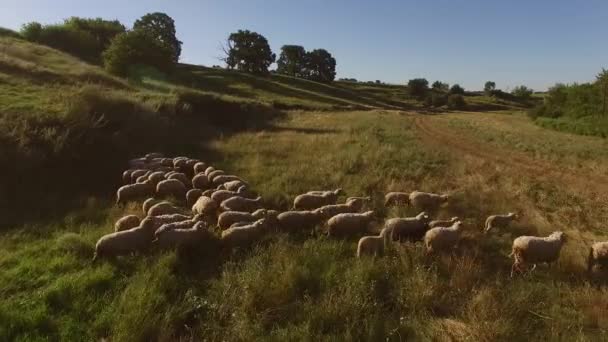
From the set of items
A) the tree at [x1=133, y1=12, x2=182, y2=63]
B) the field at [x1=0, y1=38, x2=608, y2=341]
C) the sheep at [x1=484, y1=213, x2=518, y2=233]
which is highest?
the tree at [x1=133, y1=12, x2=182, y2=63]

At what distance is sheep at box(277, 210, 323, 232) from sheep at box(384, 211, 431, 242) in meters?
1.57

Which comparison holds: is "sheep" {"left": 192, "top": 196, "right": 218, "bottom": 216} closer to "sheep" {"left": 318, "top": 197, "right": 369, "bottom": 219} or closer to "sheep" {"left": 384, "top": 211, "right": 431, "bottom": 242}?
"sheep" {"left": 318, "top": 197, "right": 369, "bottom": 219}

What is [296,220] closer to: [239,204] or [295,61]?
[239,204]

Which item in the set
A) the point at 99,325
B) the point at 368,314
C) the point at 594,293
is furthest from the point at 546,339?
the point at 99,325

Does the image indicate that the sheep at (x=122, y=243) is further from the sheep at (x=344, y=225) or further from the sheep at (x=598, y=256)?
the sheep at (x=598, y=256)

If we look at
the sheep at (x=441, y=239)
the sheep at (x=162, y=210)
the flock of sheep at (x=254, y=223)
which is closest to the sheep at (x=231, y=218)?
the flock of sheep at (x=254, y=223)

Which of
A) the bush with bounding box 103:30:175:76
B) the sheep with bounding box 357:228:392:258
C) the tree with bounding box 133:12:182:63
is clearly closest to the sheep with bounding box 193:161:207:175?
the sheep with bounding box 357:228:392:258

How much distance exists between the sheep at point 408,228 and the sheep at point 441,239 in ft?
1.97

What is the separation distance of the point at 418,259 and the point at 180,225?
4363 millimetres

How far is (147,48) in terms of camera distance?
4644 centimetres

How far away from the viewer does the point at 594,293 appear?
6.23 metres

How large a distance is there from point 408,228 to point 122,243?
5.29 metres

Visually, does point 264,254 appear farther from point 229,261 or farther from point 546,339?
point 546,339

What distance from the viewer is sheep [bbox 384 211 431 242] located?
8164 millimetres
